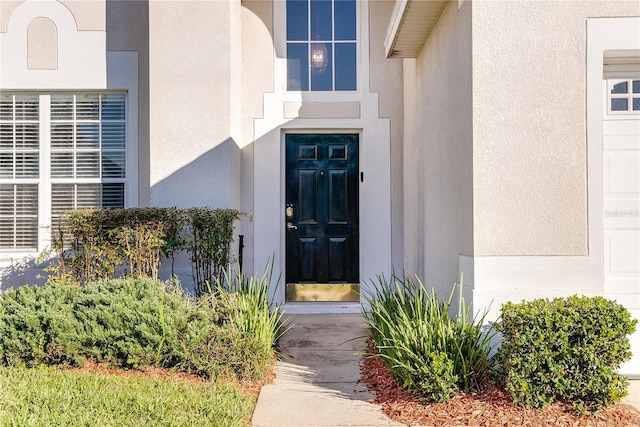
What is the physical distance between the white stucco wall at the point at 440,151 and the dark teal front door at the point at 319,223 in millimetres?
858

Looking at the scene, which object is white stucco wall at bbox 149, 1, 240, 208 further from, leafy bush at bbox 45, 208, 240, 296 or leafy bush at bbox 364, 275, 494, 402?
leafy bush at bbox 364, 275, 494, 402

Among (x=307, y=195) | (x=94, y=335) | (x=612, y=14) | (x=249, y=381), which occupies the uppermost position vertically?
(x=612, y=14)

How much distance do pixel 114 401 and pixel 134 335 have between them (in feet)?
3.07

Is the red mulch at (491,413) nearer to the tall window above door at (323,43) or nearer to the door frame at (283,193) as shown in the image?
the door frame at (283,193)

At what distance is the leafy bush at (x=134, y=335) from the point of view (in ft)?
15.1

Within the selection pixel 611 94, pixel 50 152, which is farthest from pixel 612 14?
pixel 50 152

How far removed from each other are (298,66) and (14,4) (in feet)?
12.4

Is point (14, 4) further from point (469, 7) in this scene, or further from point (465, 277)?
point (465, 277)

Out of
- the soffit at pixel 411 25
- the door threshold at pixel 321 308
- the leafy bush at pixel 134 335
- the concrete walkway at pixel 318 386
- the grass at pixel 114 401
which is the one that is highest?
the soffit at pixel 411 25

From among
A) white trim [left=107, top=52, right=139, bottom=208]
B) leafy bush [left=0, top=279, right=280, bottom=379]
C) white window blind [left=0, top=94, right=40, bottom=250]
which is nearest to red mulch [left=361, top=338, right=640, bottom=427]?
leafy bush [left=0, top=279, right=280, bottom=379]

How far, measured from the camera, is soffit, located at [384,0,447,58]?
545 cm

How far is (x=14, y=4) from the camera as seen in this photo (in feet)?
23.8

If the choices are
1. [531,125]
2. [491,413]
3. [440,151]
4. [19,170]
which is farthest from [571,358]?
[19,170]

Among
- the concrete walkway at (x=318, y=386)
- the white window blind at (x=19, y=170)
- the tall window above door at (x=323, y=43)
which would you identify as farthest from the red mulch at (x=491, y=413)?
→ the white window blind at (x=19, y=170)
